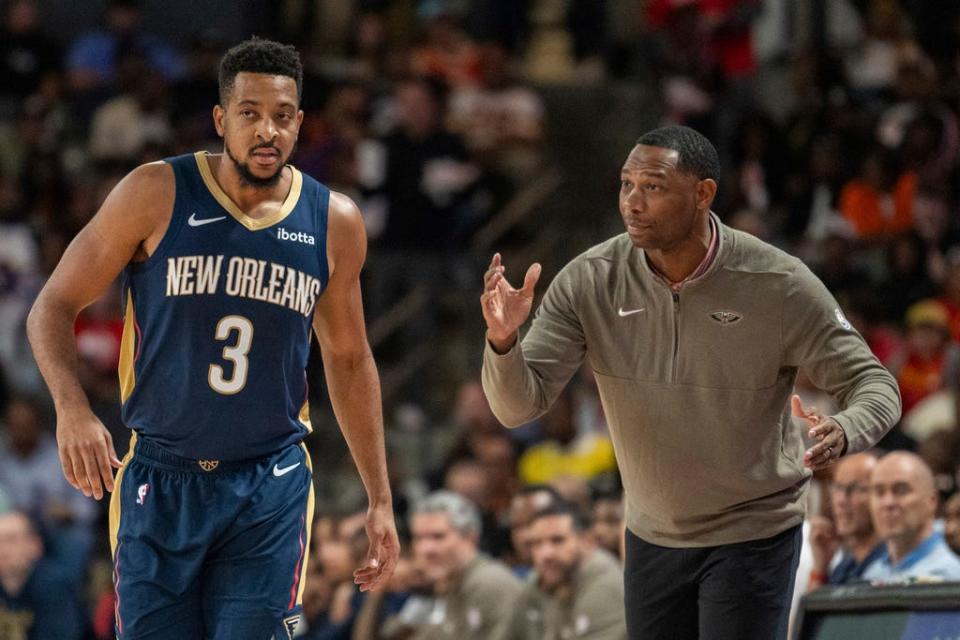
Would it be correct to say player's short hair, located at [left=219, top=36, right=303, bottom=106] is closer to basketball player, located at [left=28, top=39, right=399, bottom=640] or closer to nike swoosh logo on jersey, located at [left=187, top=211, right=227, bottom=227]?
basketball player, located at [left=28, top=39, right=399, bottom=640]

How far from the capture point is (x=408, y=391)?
47.6 feet

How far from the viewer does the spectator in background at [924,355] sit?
11.2 m

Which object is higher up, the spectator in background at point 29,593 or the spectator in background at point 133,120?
the spectator in background at point 133,120

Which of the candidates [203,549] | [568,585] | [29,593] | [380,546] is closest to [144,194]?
[203,549]

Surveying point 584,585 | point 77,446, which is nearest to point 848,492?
point 584,585

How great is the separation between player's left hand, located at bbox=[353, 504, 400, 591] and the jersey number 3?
2.21 ft

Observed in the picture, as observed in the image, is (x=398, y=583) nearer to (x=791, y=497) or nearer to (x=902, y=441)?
(x=902, y=441)

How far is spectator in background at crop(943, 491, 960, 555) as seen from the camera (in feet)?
26.0

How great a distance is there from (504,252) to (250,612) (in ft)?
33.7

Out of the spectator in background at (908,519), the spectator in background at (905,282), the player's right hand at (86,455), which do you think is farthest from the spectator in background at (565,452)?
the player's right hand at (86,455)

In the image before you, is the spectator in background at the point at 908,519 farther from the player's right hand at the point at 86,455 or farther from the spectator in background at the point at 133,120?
the spectator in background at the point at 133,120

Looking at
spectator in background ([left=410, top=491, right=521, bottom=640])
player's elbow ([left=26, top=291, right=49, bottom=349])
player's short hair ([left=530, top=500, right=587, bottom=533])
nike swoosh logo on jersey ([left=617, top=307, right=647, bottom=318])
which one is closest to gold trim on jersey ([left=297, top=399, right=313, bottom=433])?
player's elbow ([left=26, top=291, right=49, bottom=349])

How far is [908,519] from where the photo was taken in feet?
24.6

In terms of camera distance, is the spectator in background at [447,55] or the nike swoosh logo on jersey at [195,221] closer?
the nike swoosh logo on jersey at [195,221]
